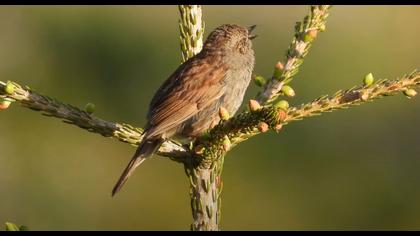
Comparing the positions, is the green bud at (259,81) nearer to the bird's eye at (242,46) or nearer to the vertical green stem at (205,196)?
the vertical green stem at (205,196)

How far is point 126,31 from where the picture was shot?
12.8 m

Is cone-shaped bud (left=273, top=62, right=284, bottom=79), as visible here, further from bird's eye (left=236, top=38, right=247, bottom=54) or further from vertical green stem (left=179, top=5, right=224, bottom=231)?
bird's eye (left=236, top=38, right=247, bottom=54)

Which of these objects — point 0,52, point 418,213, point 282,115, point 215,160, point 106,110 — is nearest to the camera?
point 282,115

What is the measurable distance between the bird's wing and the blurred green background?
2395 mm

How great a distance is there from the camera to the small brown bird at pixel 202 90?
439 centimetres

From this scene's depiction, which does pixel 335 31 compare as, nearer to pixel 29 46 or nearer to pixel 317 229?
pixel 29 46

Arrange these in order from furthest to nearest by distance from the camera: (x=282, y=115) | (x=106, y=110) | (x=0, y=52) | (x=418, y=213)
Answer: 1. (x=0, y=52)
2. (x=106, y=110)
3. (x=418, y=213)
4. (x=282, y=115)

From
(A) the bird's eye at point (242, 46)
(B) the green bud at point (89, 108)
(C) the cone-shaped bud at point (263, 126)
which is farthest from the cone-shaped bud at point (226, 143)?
(A) the bird's eye at point (242, 46)

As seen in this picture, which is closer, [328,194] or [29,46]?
[328,194]

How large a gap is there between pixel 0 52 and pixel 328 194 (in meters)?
5.73

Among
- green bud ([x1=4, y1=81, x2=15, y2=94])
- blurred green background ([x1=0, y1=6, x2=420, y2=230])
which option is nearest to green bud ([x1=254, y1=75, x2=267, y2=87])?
green bud ([x1=4, y1=81, x2=15, y2=94])

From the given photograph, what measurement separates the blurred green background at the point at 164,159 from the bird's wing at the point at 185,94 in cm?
240

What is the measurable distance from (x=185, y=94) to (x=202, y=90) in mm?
105
